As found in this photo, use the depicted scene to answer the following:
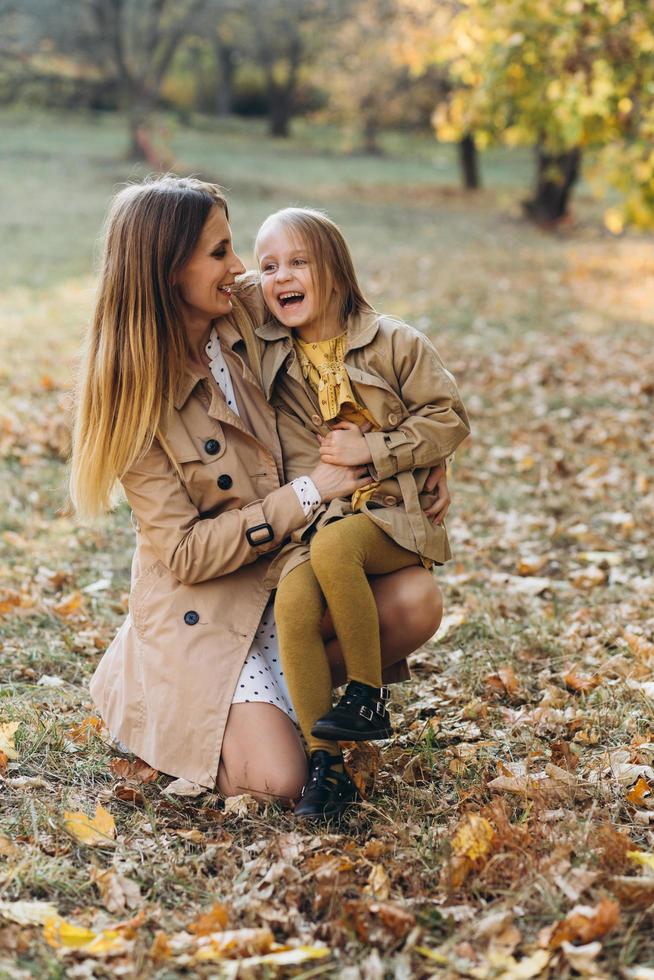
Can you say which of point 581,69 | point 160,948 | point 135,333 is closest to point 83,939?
point 160,948

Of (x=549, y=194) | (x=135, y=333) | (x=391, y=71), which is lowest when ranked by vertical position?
(x=135, y=333)

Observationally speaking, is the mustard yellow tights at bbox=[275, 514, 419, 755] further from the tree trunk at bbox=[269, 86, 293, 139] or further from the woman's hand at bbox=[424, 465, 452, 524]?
the tree trunk at bbox=[269, 86, 293, 139]

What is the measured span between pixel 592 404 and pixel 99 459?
5.12m

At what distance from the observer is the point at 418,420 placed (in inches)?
128

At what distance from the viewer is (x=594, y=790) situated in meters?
2.98

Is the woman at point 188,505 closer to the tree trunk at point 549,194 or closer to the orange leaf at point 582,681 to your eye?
the orange leaf at point 582,681

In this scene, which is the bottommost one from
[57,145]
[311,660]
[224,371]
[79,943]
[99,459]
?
[79,943]

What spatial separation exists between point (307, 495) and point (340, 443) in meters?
0.19

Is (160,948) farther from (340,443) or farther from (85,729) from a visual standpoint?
(340,443)

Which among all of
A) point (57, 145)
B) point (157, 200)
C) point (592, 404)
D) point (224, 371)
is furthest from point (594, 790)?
point (57, 145)

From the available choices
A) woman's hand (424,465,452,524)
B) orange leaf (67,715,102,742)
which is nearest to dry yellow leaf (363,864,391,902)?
woman's hand (424,465,452,524)

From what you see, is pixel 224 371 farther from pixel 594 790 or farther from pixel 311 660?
pixel 594 790

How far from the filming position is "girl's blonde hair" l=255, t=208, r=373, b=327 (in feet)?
10.6

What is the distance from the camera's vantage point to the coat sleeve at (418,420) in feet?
10.6
